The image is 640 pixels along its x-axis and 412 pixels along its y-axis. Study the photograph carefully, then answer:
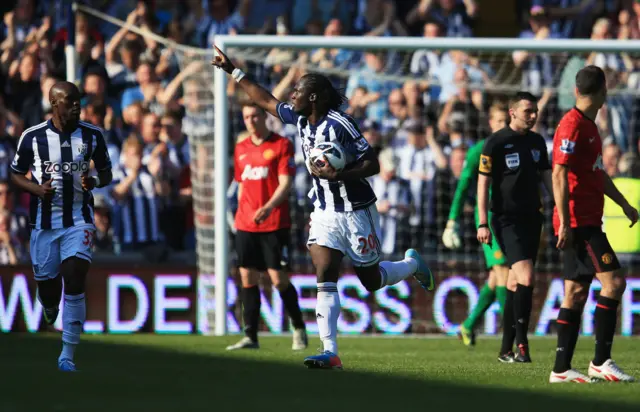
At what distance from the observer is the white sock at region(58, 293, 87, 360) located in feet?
28.9

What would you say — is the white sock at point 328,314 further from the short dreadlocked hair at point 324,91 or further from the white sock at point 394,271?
the short dreadlocked hair at point 324,91

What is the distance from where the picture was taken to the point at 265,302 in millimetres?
14203

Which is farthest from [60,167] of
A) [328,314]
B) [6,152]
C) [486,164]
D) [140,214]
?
[6,152]

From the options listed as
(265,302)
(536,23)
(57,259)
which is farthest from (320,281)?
(536,23)

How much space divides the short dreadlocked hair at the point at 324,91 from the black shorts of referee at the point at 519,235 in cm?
210

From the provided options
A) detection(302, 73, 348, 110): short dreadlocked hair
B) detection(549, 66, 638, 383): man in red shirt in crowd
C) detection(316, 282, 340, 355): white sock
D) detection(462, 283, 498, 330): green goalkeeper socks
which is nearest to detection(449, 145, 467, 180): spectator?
detection(462, 283, 498, 330): green goalkeeper socks

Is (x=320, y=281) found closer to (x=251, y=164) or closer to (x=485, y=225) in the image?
(x=485, y=225)

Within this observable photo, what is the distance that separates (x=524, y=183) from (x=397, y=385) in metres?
3.09

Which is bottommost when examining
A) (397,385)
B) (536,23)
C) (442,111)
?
(397,385)

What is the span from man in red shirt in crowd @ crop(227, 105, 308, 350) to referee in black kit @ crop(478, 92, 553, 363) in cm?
209

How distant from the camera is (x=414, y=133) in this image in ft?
50.3

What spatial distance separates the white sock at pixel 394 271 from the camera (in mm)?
9133

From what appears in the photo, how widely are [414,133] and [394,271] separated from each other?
6233mm

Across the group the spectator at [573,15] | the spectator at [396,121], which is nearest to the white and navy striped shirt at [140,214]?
the spectator at [396,121]
